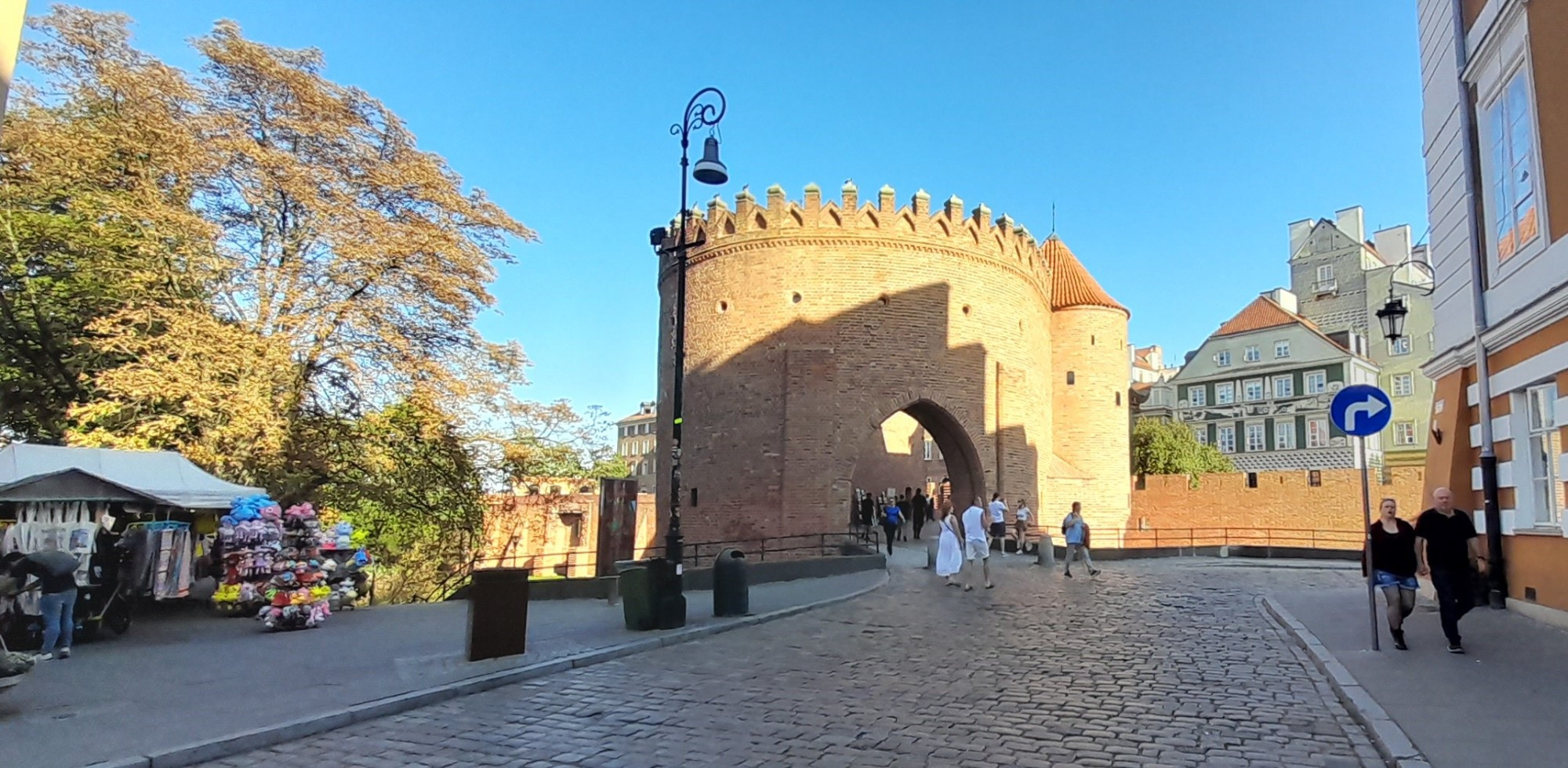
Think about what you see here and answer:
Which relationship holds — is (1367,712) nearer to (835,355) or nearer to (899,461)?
(835,355)

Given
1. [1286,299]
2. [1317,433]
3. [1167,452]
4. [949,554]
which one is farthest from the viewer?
[1286,299]


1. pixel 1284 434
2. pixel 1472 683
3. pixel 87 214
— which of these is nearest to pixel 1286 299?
pixel 1284 434

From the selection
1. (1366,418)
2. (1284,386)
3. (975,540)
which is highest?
(1284,386)

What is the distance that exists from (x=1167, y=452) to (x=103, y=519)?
145 feet

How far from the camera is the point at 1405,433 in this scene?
4872 centimetres

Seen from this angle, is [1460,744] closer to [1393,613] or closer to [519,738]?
[1393,613]

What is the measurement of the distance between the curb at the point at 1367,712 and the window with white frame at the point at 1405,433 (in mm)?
47388

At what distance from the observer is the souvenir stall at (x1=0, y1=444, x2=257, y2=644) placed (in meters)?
10.6

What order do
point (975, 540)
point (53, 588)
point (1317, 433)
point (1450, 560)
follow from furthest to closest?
point (1317, 433) → point (975, 540) → point (53, 588) → point (1450, 560)

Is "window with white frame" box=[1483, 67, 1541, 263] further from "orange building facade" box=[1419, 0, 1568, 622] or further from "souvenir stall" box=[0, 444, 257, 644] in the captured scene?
"souvenir stall" box=[0, 444, 257, 644]

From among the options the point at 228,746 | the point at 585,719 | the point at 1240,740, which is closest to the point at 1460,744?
the point at 1240,740

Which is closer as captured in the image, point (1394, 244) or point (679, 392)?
point (679, 392)

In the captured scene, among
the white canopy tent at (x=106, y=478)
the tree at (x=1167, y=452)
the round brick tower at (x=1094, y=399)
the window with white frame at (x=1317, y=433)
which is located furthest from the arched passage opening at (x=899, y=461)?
the white canopy tent at (x=106, y=478)

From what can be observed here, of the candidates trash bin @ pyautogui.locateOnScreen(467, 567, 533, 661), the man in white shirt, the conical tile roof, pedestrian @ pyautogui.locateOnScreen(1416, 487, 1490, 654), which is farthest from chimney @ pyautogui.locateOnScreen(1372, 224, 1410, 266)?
trash bin @ pyautogui.locateOnScreen(467, 567, 533, 661)
